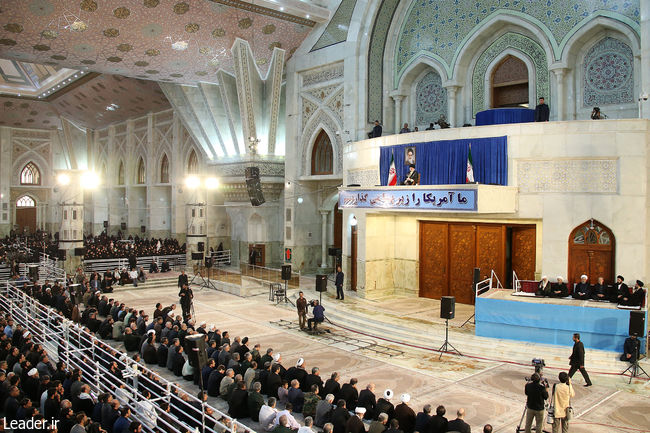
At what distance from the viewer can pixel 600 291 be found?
12.0 metres

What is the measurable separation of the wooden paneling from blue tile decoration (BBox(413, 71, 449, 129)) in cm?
474

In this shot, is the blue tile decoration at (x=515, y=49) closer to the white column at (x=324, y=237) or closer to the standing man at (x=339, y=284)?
the standing man at (x=339, y=284)

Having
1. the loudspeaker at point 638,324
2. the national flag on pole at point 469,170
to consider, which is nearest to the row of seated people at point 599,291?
the loudspeaker at point 638,324

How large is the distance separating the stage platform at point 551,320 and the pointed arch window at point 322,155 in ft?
31.3

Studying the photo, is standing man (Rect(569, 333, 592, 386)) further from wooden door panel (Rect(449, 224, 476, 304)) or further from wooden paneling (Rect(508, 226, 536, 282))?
wooden door panel (Rect(449, 224, 476, 304))

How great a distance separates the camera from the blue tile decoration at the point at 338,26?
18.9 metres

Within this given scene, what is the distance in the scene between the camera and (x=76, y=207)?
21.2m

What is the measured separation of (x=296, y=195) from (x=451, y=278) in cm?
751

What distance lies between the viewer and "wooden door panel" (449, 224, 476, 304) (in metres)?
15.7

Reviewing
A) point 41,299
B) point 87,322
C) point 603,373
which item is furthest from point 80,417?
point 41,299

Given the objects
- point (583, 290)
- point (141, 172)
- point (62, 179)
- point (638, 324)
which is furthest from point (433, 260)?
point (141, 172)

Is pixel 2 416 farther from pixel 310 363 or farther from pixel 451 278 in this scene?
pixel 451 278

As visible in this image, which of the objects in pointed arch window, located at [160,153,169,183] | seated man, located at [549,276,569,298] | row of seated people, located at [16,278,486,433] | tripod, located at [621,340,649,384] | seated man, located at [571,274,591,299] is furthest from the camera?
pointed arch window, located at [160,153,169,183]

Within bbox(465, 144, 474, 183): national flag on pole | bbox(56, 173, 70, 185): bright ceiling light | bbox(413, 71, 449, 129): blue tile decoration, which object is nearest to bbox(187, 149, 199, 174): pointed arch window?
bbox(56, 173, 70, 185): bright ceiling light
